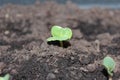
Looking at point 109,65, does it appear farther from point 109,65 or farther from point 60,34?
point 60,34

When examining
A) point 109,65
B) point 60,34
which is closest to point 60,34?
point 60,34

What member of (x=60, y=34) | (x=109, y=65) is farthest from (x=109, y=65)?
(x=60, y=34)

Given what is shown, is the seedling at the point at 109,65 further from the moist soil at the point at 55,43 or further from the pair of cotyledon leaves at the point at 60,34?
the pair of cotyledon leaves at the point at 60,34

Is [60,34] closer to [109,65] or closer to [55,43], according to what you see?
[55,43]

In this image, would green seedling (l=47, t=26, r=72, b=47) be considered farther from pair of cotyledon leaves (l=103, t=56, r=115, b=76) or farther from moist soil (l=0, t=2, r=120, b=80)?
pair of cotyledon leaves (l=103, t=56, r=115, b=76)

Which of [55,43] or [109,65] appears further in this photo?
[55,43]

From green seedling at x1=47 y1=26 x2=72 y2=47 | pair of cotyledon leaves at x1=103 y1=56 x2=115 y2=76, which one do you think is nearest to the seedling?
pair of cotyledon leaves at x1=103 y1=56 x2=115 y2=76

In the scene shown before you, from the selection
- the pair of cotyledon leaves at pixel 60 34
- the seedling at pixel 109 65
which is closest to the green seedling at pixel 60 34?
the pair of cotyledon leaves at pixel 60 34

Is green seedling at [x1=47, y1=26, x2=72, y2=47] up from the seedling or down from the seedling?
up

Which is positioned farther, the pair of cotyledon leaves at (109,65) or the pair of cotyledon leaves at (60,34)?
the pair of cotyledon leaves at (60,34)
